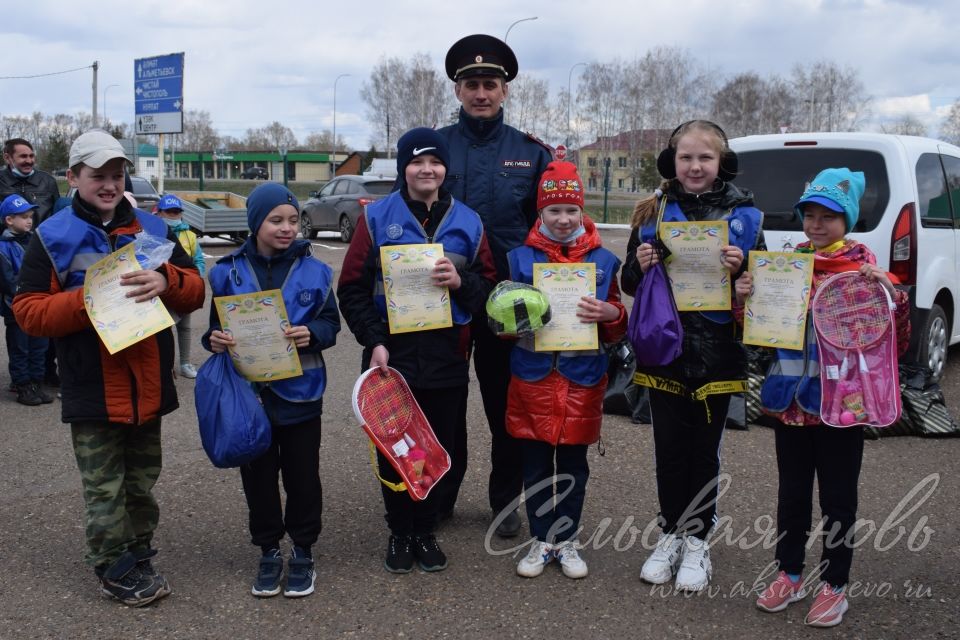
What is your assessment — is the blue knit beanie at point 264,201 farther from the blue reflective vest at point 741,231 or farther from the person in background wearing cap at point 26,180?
the person in background wearing cap at point 26,180

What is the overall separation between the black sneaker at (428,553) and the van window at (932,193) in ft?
14.6

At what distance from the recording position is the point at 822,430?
11.1 feet

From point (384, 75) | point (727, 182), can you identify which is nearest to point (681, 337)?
point (727, 182)

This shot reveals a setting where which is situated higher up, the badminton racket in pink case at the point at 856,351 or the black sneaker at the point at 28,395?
the badminton racket in pink case at the point at 856,351

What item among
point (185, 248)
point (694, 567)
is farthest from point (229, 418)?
point (185, 248)

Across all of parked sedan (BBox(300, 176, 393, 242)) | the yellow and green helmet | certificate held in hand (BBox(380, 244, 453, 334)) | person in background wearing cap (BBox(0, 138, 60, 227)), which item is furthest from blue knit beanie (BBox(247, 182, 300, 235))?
parked sedan (BBox(300, 176, 393, 242))

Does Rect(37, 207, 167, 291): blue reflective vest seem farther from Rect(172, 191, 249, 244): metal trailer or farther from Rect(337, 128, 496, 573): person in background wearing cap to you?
Rect(172, 191, 249, 244): metal trailer

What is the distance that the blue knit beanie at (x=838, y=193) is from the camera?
10.9 ft

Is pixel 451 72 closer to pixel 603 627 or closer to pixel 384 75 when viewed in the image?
pixel 603 627

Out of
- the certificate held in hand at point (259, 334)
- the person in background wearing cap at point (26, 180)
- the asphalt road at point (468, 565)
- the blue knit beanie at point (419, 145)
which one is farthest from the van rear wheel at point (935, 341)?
the person in background wearing cap at point (26, 180)

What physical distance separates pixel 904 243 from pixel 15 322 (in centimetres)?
644

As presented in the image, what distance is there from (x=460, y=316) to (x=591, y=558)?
4.11 ft

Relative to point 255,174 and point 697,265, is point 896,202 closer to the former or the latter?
point 697,265

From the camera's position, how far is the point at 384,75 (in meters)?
75.0
